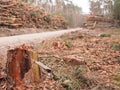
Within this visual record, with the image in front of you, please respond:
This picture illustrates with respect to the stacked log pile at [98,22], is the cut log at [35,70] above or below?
above

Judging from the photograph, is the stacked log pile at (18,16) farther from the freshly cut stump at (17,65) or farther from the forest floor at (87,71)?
the freshly cut stump at (17,65)

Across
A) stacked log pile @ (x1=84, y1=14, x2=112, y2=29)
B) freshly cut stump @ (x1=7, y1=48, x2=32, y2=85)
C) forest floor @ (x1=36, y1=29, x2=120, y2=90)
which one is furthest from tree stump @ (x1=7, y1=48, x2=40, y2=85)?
A: stacked log pile @ (x1=84, y1=14, x2=112, y2=29)

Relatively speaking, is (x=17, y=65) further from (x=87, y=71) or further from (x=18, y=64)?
(x=87, y=71)

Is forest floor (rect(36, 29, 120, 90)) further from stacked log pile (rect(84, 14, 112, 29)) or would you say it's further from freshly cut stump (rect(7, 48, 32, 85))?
stacked log pile (rect(84, 14, 112, 29))

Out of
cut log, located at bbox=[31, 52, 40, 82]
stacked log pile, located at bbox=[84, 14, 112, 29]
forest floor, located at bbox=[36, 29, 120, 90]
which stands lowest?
stacked log pile, located at bbox=[84, 14, 112, 29]

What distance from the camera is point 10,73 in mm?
4656

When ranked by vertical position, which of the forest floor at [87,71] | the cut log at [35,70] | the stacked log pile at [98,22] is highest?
the cut log at [35,70]

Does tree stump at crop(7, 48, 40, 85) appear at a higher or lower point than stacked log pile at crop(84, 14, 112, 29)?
higher

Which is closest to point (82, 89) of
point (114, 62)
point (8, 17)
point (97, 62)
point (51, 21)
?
point (97, 62)

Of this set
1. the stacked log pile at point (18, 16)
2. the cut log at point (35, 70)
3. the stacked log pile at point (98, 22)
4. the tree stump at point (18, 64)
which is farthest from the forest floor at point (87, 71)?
the stacked log pile at point (98, 22)

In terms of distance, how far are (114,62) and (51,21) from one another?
2252cm

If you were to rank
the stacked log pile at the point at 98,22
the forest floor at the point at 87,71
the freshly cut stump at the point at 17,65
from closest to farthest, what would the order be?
the freshly cut stump at the point at 17,65 → the forest floor at the point at 87,71 → the stacked log pile at the point at 98,22

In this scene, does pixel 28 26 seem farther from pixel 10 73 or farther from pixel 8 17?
pixel 10 73

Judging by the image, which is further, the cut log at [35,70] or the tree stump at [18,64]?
the cut log at [35,70]
